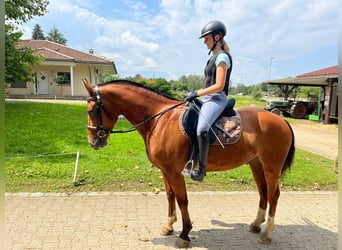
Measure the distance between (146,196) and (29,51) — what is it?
486 inches

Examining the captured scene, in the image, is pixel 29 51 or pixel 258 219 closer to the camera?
pixel 258 219

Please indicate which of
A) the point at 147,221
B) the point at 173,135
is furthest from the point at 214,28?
the point at 147,221

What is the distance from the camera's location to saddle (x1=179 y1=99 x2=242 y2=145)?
308 centimetres

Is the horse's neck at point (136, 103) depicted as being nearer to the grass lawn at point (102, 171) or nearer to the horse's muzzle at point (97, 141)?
the horse's muzzle at point (97, 141)

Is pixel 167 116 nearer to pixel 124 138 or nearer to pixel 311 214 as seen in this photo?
pixel 311 214

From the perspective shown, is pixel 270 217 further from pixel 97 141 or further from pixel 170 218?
pixel 97 141

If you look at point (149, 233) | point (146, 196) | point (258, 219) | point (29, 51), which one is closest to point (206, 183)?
point (146, 196)

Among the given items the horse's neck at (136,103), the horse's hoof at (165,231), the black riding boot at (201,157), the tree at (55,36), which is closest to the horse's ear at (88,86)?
the horse's neck at (136,103)

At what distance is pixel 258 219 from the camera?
3664mm

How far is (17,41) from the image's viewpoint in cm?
1305

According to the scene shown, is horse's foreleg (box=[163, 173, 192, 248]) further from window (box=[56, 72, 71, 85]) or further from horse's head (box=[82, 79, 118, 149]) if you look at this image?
window (box=[56, 72, 71, 85])

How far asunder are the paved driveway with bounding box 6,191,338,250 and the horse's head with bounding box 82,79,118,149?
4.12ft

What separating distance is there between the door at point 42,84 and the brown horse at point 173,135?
25053 mm

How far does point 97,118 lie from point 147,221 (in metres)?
1.76
